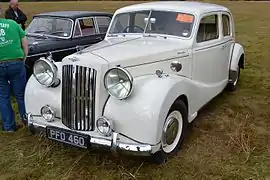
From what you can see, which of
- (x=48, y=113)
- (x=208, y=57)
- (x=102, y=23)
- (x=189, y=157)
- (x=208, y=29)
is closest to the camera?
(x=48, y=113)

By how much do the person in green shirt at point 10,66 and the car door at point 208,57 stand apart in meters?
2.35

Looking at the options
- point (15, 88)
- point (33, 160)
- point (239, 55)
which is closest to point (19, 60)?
point (15, 88)

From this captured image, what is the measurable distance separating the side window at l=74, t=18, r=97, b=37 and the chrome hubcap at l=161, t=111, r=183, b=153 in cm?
388

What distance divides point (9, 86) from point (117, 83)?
1.94 meters

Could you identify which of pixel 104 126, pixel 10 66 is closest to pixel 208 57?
pixel 104 126

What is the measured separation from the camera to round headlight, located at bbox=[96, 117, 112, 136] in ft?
11.5

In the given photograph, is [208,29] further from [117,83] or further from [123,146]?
[123,146]

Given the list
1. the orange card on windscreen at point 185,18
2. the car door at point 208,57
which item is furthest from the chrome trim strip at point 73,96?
the orange card on windscreen at point 185,18

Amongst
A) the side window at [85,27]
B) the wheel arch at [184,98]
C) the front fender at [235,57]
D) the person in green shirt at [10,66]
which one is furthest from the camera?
the side window at [85,27]

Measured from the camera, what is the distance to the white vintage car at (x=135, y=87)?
138 inches

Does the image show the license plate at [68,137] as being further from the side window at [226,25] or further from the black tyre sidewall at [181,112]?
the side window at [226,25]

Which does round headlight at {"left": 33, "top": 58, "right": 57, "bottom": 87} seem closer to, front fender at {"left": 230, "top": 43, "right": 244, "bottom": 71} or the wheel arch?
the wheel arch

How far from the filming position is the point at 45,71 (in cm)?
404

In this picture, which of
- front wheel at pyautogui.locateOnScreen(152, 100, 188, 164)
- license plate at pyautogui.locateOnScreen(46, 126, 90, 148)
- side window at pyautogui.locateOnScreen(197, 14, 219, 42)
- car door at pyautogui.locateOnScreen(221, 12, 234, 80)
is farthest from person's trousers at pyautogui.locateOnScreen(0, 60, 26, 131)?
car door at pyautogui.locateOnScreen(221, 12, 234, 80)
